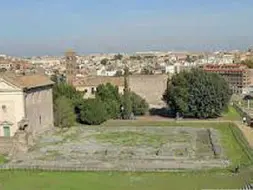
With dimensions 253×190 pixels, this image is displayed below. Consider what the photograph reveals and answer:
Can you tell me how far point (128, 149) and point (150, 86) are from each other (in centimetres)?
3419

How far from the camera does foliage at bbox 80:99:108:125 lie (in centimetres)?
4262

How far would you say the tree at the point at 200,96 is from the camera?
45094 mm

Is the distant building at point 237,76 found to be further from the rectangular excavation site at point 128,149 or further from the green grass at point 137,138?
the green grass at point 137,138

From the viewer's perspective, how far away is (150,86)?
62781 mm

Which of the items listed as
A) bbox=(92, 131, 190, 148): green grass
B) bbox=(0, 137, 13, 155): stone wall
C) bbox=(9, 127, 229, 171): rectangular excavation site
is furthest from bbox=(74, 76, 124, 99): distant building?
bbox=(0, 137, 13, 155): stone wall

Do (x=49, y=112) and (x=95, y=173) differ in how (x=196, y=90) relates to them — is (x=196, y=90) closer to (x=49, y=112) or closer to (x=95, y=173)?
(x=49, y=112)

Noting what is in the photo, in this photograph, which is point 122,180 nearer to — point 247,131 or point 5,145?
point 5,145

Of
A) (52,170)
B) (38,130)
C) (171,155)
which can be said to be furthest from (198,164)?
(38,130)

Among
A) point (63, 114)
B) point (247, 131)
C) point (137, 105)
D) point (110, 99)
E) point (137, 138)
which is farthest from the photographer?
point (137, 105)

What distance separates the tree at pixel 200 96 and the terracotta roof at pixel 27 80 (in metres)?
13.7

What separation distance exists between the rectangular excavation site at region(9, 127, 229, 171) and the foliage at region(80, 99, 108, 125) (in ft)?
13.2

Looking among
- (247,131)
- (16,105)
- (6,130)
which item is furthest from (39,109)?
(247,131)

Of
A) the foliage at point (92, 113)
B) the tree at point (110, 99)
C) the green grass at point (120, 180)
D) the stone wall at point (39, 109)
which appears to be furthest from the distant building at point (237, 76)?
the green grass at point (120, 180)

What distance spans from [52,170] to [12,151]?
5316 mm
